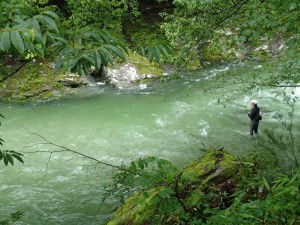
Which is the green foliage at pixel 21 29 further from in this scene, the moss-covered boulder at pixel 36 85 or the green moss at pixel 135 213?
the moss-covered boulder at pixel 36 85

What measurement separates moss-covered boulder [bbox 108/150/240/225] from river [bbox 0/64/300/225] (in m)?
1.99

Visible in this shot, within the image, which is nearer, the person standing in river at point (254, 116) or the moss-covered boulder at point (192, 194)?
the moss-covered boulder at point (192, 194)

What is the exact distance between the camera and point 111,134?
1023cm

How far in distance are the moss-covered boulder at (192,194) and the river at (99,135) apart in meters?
1.99

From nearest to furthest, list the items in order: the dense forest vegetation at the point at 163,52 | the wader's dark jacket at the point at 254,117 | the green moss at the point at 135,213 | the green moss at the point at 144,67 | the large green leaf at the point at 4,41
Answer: the large green leaf at the point at 4,41 < the dense forest vegetation at the point at 163,52 < the green moss at the point at 135,213 < the wader's dark jacket at the point at 254,117 < the green moss at the point at 144,67

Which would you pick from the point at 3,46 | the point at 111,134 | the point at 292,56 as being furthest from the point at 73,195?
the point at 3,46

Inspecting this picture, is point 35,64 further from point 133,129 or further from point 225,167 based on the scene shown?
point 225,167

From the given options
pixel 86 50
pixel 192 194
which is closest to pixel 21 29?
pixel 86 50

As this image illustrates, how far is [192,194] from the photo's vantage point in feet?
13.9

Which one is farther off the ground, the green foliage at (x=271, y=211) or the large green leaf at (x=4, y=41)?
the large green leaf at (x=4, y=41)

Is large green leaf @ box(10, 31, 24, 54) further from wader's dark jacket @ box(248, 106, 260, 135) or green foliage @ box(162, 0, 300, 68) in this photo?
wader's dark jacket @ box(248, 106, 260, 135)

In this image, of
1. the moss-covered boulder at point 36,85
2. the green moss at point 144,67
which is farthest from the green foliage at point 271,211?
the green moss at point 144,67

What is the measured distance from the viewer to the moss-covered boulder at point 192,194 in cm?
358

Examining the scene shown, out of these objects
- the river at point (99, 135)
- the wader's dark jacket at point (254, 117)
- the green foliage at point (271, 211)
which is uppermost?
the green foliage at point (271, 211)
